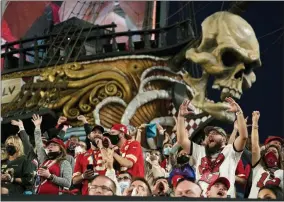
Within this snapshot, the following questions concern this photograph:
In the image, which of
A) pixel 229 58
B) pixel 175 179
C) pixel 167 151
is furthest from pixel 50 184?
pixel 229 58


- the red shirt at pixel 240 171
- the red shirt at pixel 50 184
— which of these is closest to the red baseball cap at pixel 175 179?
the red shirt at pixel 240 171

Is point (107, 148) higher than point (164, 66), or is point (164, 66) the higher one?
point (164, 66)

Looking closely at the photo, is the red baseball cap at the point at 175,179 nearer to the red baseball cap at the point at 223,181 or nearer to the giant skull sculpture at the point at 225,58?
the red baseball cap at the point at 223,181

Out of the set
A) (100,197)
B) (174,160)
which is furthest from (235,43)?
(100,197)

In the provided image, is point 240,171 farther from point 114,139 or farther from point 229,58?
point 229,58

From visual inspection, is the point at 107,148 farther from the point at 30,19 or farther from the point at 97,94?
the point at 30,19

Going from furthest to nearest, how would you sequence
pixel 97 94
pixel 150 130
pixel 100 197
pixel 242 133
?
pixel 97 94, pixel 150 130, pixel 242 133, pixel 100 197

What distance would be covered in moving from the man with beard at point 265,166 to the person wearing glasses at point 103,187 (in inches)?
43.3

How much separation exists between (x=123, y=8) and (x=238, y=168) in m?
5.86

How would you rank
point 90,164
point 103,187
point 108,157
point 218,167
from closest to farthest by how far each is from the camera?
point 103,187, point 218,167, point 108,157, point 90,164

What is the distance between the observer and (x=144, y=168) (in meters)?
6.59

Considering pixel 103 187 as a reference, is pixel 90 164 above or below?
above

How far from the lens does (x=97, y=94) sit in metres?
10.6

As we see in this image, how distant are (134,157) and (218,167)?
2.17 ft
